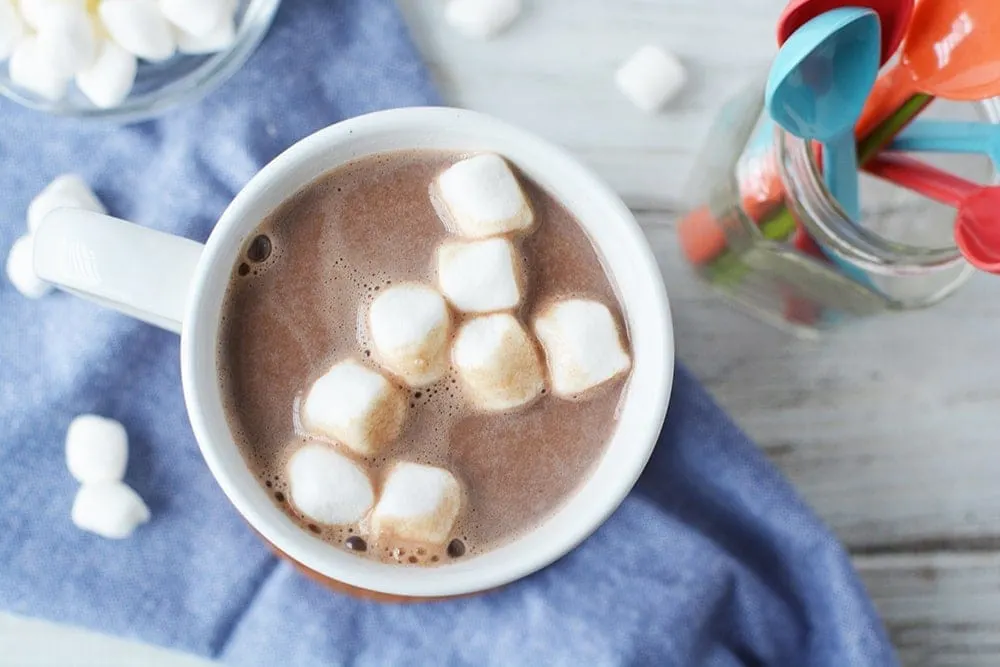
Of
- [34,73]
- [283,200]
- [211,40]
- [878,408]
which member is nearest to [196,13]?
[211,40]

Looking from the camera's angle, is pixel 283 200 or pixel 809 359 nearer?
pixel 283 200

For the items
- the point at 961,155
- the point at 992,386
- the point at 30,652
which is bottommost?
the point at 30,652

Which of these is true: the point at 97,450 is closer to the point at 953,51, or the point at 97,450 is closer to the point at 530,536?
the point at 530,536

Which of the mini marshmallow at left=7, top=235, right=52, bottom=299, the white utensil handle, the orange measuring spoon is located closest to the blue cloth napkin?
the mini marshmallow at left=7, top=235, right=52, bottom=299

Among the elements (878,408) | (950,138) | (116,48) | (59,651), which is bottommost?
(59,651)

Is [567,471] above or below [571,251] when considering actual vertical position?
below

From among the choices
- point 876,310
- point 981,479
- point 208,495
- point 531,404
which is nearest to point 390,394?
point 531,404

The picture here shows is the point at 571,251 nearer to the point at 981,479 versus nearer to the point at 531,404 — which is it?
the point at 531,404
